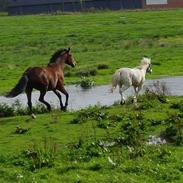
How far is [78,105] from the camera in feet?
84.4

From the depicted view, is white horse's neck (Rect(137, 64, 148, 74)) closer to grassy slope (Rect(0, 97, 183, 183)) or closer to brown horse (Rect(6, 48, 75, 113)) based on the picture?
brown horse (Rect(6, 48, 75, 113))

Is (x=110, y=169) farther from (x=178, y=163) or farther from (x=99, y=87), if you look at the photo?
(x=99, y=87)

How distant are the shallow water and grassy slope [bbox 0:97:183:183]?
682 cm

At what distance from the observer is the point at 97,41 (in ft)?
178

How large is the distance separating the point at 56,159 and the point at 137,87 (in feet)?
33.3

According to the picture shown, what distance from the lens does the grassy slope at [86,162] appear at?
12.7m

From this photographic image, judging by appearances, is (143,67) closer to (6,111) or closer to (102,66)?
(6,111)

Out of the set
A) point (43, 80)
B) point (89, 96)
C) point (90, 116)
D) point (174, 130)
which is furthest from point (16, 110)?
point (174, 130)

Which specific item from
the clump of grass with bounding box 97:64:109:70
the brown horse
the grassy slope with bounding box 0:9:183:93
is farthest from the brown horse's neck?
the clump of grass with bounding box 97:64:109:70

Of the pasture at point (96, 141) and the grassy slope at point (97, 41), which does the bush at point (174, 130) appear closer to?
the pasture at point (96, 141)

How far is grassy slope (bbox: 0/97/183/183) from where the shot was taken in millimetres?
12664

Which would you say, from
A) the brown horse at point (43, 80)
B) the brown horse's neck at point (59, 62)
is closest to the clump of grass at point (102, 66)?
the brown horse at point (43, 80)

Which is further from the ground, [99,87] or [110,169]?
[110,169]

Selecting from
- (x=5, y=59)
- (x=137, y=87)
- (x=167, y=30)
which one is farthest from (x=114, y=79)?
(x=167, y=30)
